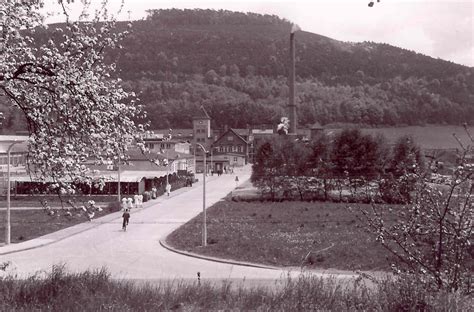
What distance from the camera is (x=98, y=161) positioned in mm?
8219

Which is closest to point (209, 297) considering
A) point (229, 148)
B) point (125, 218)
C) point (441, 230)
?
point (441, 230)

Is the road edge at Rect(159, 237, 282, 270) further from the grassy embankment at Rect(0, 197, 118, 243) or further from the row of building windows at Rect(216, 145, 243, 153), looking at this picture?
the row of building windows at Rect(216, 145, 243, 153)

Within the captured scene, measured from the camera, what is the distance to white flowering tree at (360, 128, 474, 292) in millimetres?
8602

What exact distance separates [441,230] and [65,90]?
5.90 m

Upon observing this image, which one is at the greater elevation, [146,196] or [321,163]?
[321,163]

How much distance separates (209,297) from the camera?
417 inches

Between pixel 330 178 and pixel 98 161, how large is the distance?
1691 inches

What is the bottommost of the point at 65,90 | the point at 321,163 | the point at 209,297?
the point at 209,297

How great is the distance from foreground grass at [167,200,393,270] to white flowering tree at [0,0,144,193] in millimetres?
12965

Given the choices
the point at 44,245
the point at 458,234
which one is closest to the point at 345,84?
the point at 44,245

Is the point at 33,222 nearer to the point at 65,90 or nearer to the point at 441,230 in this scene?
the point at 65,90

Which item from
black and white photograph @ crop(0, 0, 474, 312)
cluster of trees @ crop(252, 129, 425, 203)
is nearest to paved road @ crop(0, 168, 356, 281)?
black and white photograph @ crop(0, 0, 474, 312)

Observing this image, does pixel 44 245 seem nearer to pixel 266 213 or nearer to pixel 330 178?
pixel 266 213

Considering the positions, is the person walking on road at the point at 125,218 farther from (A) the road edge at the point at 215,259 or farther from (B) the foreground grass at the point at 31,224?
(A) the road edge at the point at 215,259
